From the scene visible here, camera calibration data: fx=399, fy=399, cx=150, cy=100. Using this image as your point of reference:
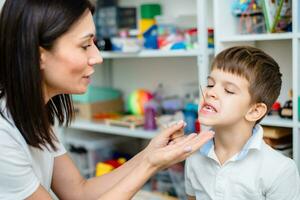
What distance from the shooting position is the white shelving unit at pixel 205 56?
4.97ft

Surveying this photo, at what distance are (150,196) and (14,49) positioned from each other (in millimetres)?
1183

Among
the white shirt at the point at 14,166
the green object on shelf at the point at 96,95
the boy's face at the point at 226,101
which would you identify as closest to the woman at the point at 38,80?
the white shirt at the point at 14,166

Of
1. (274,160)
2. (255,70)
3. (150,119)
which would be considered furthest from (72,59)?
(150,119)

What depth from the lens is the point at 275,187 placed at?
3.92ft

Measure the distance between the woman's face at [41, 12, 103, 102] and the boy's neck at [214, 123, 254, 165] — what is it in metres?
0.46

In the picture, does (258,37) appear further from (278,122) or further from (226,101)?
(226,101)

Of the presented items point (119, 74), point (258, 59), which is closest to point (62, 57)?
point (258, 59)

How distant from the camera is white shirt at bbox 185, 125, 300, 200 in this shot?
3.94ft

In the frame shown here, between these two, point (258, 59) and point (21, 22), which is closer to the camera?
point (21, 22)

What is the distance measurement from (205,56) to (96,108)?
952 mm

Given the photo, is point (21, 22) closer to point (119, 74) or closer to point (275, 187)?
point (275, 187)

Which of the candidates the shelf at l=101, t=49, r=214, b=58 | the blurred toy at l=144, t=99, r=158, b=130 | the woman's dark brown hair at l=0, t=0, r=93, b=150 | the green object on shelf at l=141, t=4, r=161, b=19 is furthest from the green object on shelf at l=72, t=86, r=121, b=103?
the woman's dark brown hair at l=0, t=0, r=93, b=150

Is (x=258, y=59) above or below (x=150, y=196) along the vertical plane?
above

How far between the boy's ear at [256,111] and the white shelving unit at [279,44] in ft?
1.00
